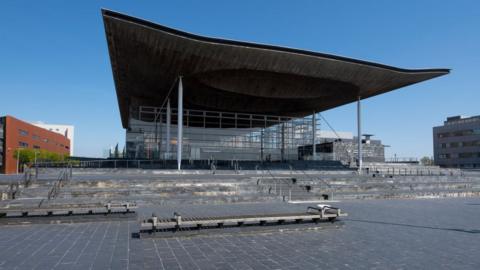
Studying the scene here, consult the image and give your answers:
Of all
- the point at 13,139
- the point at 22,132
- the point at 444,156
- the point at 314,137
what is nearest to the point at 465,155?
the point at 444,156

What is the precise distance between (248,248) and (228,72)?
2558 centimetres

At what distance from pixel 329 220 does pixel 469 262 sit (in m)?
3.71

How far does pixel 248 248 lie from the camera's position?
23.2 feet

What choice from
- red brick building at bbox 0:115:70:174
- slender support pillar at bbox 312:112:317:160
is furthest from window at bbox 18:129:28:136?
slender support pillar at bbox 312:112:317:160

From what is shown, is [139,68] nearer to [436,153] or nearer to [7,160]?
[7,160]

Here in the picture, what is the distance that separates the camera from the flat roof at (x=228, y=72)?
23.6 meters

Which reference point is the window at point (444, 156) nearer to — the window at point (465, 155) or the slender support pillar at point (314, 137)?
the window at point (465, 155)

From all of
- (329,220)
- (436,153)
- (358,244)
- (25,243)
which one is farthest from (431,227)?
(436,153)

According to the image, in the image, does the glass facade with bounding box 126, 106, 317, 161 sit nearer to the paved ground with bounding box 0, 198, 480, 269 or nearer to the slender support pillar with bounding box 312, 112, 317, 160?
the slender support pillar with bounding box 312, 112, 317, 160

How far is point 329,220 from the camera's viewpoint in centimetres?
950

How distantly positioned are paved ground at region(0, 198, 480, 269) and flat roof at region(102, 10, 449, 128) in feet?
51.2

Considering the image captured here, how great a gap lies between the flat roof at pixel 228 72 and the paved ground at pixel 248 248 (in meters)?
15.6

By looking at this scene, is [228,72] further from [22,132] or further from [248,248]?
[22,132]

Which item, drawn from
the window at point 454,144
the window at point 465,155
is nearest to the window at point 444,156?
the window at point 454,144
